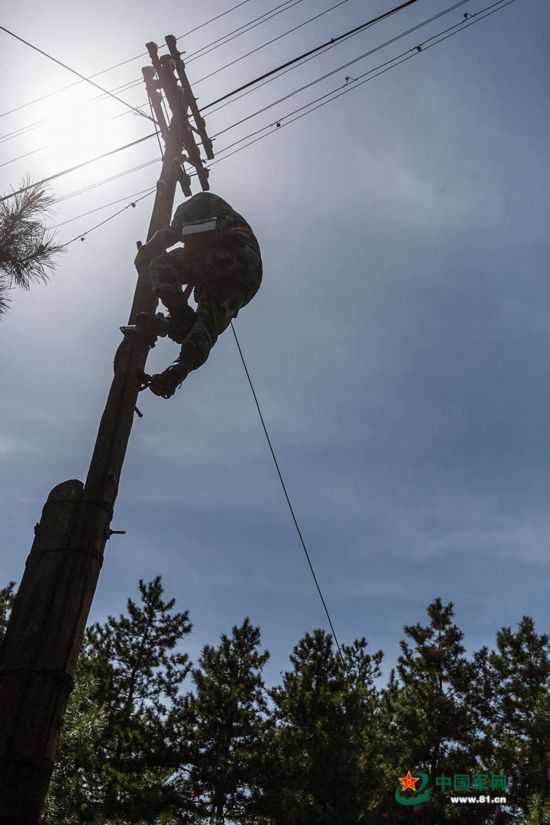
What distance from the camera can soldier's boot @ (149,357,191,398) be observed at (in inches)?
145

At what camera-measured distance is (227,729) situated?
21500 mm

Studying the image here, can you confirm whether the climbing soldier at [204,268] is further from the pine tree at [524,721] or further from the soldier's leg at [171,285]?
the pine tree at [524,721]

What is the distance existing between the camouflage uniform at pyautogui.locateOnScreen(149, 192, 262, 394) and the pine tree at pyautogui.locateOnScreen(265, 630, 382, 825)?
59.1 ft

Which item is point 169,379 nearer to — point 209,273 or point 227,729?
point 209,273

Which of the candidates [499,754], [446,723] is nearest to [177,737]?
[446,723]

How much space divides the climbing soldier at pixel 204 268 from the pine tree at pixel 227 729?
65.2ft

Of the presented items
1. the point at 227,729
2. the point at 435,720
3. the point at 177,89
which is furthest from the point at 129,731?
the point at 177,89

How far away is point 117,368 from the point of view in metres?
3.64

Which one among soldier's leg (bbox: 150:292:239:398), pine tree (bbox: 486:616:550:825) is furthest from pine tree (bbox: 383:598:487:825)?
soldier's leg (bbox: 150:292:239:398)

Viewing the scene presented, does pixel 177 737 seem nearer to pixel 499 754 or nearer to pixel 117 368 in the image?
pixel 499 754

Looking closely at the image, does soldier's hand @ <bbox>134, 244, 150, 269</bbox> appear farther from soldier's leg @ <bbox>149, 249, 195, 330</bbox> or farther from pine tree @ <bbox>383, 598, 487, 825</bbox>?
pine tree @ <bbox>383, 598, 487, 825</bbox>

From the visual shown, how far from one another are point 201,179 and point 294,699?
20.0 m

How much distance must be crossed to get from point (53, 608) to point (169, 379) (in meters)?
1.59

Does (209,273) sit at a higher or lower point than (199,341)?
higher
